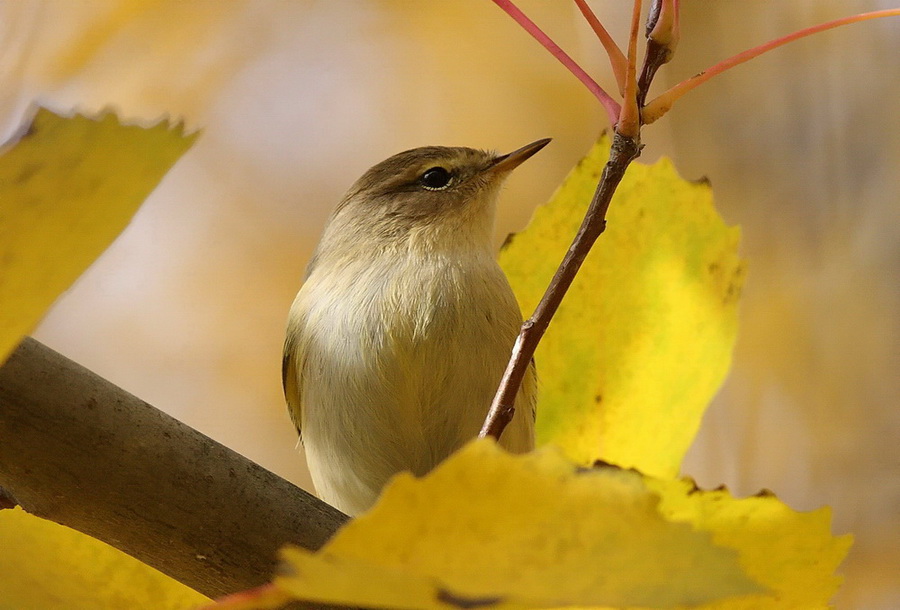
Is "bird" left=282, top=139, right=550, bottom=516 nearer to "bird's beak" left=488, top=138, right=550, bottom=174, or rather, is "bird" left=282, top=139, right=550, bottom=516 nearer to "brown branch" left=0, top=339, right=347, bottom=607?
"bird's beak" left=488, top=138, right=550, bottom=174

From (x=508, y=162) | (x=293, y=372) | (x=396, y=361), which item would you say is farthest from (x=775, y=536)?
(x=508, y=162)

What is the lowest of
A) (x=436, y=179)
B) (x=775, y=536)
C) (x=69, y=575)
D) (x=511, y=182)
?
(x=69, y=575)

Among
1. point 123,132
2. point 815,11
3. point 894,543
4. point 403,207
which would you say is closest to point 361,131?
point 403,207

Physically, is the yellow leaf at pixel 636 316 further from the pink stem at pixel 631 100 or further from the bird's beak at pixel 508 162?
the bird's beak at pixel 508 162

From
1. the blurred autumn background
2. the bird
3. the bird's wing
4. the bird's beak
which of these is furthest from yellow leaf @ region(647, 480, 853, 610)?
the blurred autumn background

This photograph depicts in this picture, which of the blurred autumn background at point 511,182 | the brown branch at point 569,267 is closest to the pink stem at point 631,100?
the brown branch at point 569,267

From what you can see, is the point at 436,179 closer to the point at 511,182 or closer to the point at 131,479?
the point at 511,182

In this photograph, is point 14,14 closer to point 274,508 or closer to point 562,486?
point 274,508
